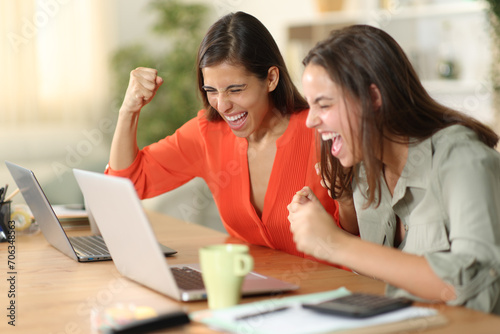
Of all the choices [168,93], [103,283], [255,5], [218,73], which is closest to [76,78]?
[168,93]

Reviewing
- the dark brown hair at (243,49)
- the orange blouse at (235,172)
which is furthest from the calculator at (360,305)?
the dark brown hair at (243,49)

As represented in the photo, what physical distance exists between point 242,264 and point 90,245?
2.46 ft

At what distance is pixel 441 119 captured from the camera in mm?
1192

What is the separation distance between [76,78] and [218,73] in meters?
2.95

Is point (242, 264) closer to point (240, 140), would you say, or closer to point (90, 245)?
point (90, 245)

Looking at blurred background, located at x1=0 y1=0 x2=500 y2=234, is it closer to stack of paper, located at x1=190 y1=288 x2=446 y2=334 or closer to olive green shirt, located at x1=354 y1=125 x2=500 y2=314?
olive green shirt, located at x1=354 y1=125 x2=500 y2=314

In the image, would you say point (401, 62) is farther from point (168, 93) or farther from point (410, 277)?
point (168, 93)

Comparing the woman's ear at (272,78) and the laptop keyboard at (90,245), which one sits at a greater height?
the woman's ear at (272,78)

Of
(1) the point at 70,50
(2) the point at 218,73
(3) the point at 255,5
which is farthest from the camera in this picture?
(3) the point at 255,5

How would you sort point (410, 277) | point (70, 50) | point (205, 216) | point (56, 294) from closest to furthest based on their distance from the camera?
point (410, 277) < point (56, 294) < point (205, 216) < point (70, 50)

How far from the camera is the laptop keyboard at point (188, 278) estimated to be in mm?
1038

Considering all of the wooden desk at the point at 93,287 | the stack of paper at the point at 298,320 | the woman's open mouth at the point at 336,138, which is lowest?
the wooden desk at the point at 93,287

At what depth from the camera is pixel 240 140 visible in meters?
1.80

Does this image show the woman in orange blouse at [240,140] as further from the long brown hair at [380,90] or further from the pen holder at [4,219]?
the long brown hair at [380,90]
